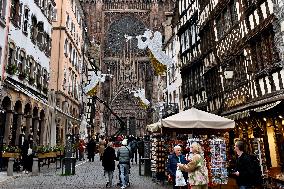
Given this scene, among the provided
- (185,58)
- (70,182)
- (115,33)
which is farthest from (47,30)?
(115,33)

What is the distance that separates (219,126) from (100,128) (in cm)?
4188

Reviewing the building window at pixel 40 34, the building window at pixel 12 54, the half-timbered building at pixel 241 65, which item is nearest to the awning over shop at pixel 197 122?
the half-timbered building at pixel 241 65

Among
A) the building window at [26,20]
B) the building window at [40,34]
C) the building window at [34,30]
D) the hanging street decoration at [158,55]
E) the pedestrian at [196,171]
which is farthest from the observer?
the building window at [40,34]

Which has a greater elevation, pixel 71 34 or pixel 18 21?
pixel 71 34

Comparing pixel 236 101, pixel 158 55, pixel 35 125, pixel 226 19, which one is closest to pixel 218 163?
pixel 236 101

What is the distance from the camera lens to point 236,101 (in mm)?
15172

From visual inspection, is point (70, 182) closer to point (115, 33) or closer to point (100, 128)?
point (100, 128)

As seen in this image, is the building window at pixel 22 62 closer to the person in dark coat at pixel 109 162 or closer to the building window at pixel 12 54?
the building window at pixel 12 54

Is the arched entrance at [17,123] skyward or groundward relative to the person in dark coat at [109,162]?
skyward

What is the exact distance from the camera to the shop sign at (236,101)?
14334mm

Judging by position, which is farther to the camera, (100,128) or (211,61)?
(100,128)

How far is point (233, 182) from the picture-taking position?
37.1 ft

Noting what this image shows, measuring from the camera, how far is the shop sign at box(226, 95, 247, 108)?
1433cm

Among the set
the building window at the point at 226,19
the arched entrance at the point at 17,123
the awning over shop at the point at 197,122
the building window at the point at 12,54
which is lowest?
the awning over shop at the point at 197,122
